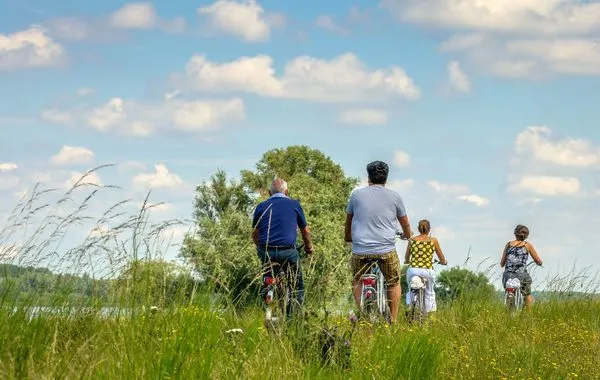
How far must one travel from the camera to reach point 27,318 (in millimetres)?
6680

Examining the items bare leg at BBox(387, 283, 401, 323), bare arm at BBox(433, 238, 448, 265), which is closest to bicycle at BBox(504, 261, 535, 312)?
bare arm at BBox(433, 238, 448, 265)

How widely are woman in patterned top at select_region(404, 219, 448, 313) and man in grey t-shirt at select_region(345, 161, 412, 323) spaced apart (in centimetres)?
278

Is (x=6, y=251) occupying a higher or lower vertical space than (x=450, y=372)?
higher

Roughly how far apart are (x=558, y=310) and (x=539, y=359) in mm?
5218

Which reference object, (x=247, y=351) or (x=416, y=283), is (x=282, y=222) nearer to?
(x=416, y=283)

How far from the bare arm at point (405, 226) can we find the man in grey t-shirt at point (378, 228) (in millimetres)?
67

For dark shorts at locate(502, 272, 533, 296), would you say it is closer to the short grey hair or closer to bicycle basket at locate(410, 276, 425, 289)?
bicycle basket at locate(410, 276, 425, 289)

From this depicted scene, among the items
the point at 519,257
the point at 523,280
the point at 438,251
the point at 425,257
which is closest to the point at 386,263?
the point at 425,257

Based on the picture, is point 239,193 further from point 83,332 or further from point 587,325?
point 83,332

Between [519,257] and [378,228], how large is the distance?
20.1ft

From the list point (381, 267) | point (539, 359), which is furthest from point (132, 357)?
point (381, 267)

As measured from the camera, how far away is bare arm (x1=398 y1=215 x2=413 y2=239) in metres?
12.3

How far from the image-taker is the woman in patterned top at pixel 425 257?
15039mm

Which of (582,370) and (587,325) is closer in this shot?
(582,370)
